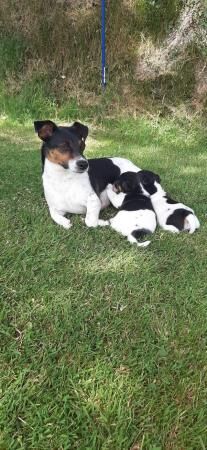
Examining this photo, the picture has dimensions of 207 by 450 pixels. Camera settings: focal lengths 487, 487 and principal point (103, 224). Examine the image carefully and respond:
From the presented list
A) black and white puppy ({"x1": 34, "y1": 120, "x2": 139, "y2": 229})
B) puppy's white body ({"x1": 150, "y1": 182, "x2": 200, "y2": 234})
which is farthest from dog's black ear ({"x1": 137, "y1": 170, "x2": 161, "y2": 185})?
black and white puppy ({"x1": 34, "y1": 120, "x2": 139, "y2": 229})

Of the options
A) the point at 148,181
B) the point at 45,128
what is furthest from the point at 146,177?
the point at 45,128

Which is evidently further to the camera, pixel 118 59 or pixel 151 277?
pixel 118 59

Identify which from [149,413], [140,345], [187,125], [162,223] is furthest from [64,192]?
[187,125]

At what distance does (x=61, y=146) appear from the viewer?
4.48 metres

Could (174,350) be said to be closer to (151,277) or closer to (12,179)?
(151,277)

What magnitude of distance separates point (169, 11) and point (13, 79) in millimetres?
3741

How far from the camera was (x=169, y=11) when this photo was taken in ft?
34.9

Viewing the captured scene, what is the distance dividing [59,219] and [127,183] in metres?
0.79

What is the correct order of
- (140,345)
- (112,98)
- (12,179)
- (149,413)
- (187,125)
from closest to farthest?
(149,413), (140,345), (12,179), (187,125), (112,98)

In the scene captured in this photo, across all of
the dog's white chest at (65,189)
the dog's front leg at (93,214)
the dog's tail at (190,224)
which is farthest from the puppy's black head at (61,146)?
the dog's tail at (190,224)

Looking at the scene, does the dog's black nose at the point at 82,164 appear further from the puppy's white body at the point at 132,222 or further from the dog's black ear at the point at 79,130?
the puppy's white body at the point at 132,222

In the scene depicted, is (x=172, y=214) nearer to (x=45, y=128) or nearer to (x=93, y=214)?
(x=93, y=214)

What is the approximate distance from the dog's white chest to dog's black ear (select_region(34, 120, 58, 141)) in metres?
0.25

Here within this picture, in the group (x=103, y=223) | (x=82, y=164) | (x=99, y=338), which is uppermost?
(x=82, y=164)
